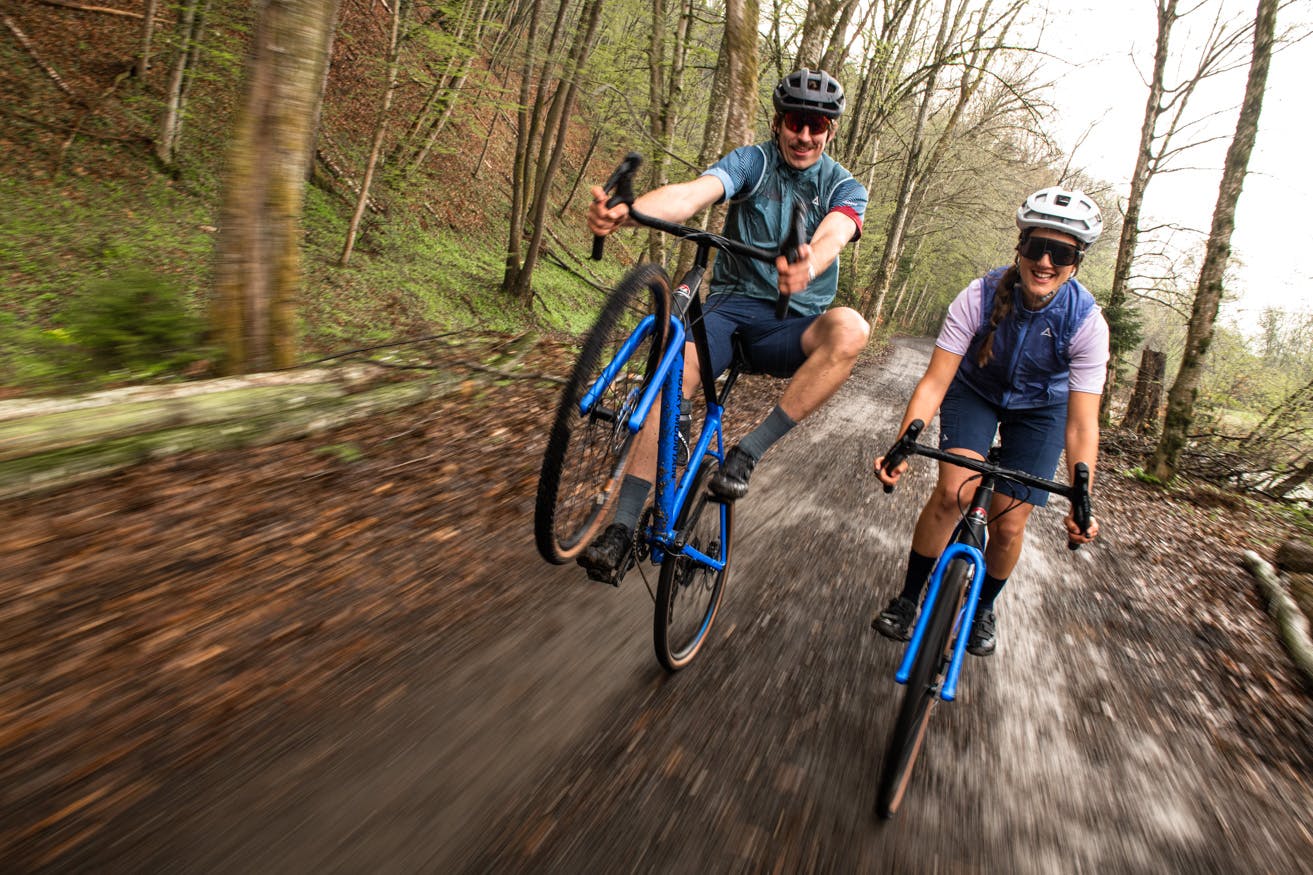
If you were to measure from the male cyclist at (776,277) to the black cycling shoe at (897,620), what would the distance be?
1.13 m

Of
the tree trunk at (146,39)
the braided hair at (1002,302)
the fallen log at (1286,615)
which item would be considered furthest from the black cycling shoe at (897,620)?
the tree trunk at (146,39)

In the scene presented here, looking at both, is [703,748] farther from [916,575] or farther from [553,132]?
[553,132]

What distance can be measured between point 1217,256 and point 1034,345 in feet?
28.3

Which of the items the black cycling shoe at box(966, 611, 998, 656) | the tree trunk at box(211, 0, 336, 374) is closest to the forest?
the tree trunk at box(211, 0, 336, 374)

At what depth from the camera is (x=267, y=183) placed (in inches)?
173

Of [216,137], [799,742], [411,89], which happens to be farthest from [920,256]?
[799,742]

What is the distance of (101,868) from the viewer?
1.74 meters

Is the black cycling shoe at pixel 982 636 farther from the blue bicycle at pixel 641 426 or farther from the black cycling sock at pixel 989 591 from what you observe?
the blue bicycle at pixel 641 426

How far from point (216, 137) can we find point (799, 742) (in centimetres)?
1817

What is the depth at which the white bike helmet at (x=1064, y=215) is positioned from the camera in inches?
116

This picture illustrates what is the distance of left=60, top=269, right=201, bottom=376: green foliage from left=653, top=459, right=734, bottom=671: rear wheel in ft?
13.4

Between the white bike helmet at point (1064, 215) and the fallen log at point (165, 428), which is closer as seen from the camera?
the white bike helmet at point (1064, 215)

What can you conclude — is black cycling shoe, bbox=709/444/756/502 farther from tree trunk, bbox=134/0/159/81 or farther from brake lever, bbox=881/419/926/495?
tree trunk, bbox=134/0/159/81

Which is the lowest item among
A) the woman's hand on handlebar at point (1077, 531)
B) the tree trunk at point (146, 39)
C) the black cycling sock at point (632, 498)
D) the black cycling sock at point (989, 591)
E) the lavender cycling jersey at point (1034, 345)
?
the black cycling sock at point (989, 591)
